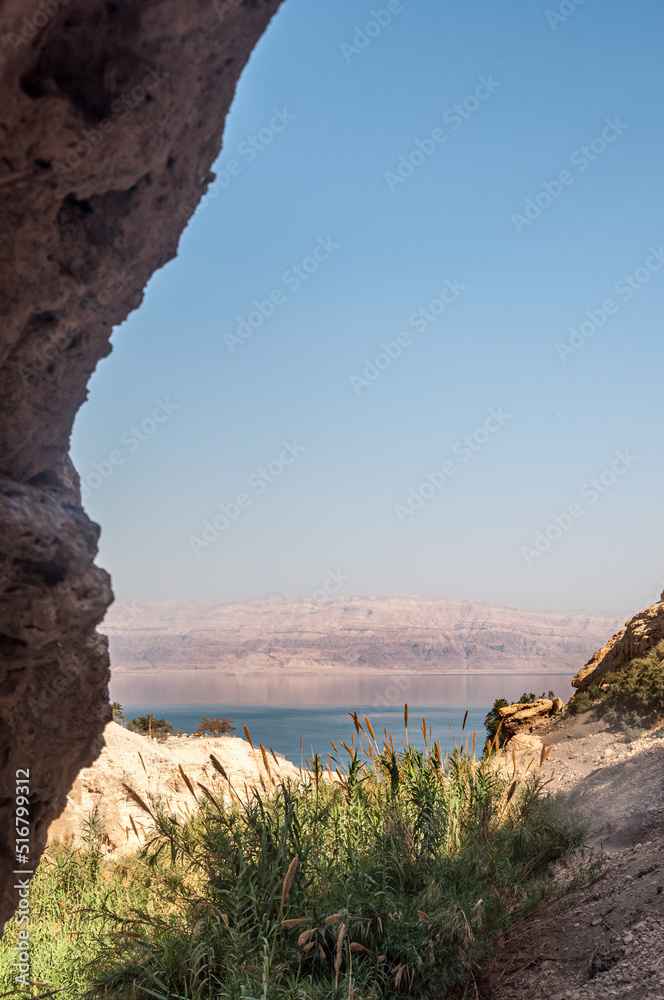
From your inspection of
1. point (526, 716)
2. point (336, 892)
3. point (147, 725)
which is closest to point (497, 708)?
point (526, 716)

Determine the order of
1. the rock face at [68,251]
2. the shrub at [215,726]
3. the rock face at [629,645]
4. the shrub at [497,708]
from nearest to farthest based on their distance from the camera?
the rock face at [68,251] < the shrub at [215,726] < the rock face at [629,645] < the shrub at [497,708]

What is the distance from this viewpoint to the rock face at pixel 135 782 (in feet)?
25.9

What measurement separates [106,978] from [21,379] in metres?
4.18

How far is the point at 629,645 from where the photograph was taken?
15.4 m

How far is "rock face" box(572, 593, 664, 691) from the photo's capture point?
14.9 meters

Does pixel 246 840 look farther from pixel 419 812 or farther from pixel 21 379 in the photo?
pixel 21 379

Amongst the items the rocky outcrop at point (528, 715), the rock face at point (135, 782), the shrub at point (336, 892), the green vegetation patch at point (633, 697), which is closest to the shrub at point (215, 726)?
the rock face at point (135, 782)

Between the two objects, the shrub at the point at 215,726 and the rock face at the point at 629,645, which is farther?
the rock face at the point at 629,645

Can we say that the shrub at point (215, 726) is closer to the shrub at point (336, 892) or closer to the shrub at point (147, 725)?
the shrub at point (147, 725)

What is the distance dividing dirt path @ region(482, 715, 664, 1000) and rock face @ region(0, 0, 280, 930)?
149 inches

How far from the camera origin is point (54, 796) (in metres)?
3.31

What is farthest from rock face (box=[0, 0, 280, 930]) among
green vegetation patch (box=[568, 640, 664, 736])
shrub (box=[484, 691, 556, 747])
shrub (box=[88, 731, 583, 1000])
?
shrub (box=[484, 691, 556, 747])

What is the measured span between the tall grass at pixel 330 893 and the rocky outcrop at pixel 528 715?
31.5 ft

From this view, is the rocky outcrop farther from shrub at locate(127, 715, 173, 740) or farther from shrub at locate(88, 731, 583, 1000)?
shrub at locate(88, 731, 583, 1000)
